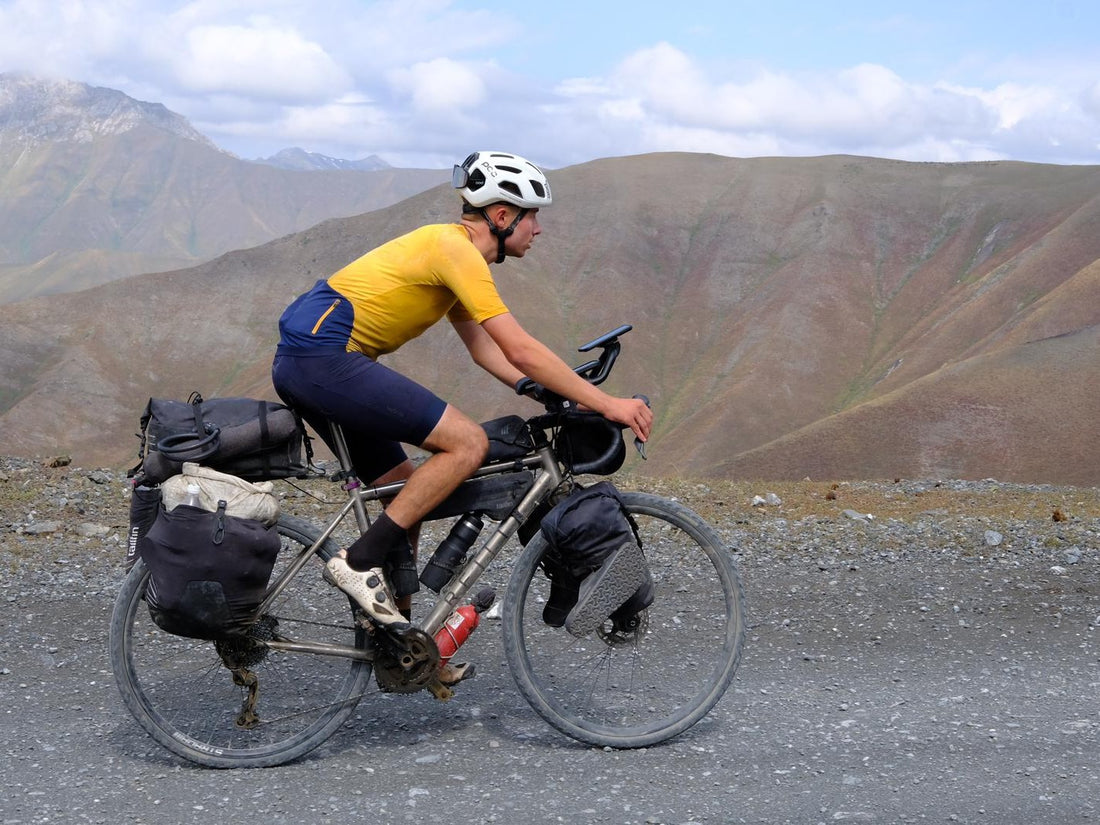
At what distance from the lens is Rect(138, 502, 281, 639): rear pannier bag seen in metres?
4.17

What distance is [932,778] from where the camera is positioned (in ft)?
14.1

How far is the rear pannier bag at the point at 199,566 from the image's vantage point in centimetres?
417

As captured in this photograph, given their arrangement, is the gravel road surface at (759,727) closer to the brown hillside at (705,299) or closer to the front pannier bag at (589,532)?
the front pannier bag at (589,532)

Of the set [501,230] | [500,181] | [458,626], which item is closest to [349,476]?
[458,626]

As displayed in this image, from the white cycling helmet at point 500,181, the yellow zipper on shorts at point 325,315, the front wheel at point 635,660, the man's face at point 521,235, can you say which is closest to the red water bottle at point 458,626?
the front wheel at point 635,660

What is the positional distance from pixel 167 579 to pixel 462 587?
1.22 m

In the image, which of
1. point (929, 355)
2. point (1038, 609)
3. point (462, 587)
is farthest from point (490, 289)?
point (929, 355)

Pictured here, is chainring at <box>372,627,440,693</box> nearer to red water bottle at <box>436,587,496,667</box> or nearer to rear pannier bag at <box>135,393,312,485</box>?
red water bottle at <box>436,587,496,667</box>

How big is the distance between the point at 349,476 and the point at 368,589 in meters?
0.50

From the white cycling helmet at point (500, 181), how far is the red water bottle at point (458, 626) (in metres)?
1.69

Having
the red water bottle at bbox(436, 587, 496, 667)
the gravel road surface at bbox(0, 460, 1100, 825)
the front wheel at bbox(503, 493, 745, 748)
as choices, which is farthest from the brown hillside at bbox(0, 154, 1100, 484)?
the red water bottle at bbox(436, 587, 496, 667)

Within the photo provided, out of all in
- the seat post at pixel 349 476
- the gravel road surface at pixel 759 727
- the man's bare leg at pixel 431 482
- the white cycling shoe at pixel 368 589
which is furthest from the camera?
the seat post at pixel 349 476

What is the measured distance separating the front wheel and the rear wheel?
2.55 ft

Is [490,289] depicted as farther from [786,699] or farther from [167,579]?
[786,699]
